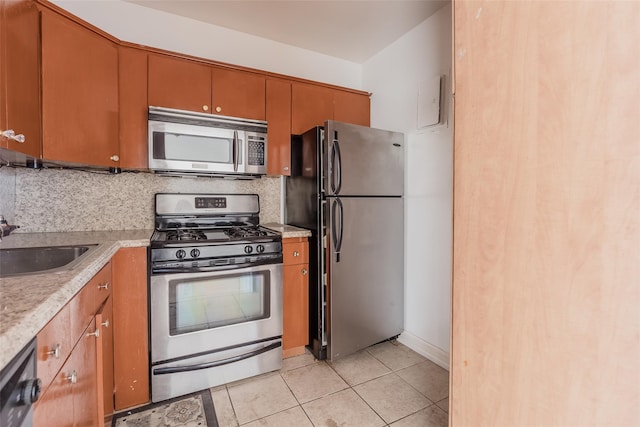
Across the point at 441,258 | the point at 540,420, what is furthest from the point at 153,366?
the point at 441,258

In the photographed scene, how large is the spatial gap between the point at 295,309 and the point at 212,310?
25.1 inches

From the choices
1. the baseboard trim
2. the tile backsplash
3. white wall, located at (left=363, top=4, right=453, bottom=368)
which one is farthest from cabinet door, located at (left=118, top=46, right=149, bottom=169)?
the baseboard trim

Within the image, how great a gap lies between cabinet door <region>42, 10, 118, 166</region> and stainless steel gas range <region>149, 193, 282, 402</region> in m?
0.59

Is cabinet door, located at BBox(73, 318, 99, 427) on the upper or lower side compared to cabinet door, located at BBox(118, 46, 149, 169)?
lower

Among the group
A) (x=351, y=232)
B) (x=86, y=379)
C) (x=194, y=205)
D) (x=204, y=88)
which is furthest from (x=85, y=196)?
(x=351, y=232)

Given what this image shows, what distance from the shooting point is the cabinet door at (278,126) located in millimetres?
2439

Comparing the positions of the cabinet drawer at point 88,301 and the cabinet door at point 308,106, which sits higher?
the cabinet door at point 308,106

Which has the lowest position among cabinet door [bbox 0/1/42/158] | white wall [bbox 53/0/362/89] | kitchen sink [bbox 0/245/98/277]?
kitchen sink [bbox 0/245/98/277]

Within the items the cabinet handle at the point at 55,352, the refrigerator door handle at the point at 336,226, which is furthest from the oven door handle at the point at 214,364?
the cabinet handle at the point at 55,352

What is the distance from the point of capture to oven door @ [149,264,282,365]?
1754mm

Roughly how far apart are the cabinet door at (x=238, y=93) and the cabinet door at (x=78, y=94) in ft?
2.06

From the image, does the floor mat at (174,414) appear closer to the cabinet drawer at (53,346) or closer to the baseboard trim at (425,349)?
the cabinet drawer at (53,346)

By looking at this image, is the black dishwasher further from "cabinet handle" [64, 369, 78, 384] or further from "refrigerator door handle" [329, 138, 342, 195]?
"refrigerator door handle" [329, 138, 342, 195]

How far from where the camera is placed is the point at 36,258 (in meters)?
1.39
